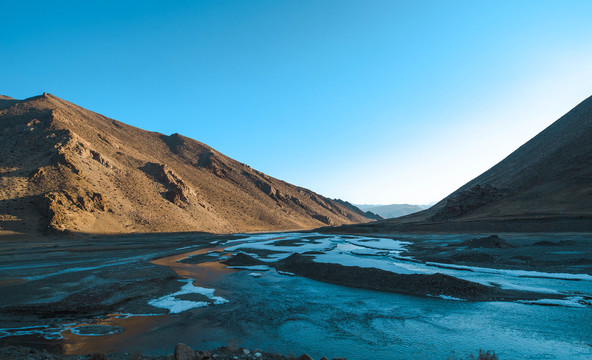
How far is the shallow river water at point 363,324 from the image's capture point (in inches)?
324

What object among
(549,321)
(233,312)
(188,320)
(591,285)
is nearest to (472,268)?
(591,285)

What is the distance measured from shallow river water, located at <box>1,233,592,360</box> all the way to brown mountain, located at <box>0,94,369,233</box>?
44.7 meters

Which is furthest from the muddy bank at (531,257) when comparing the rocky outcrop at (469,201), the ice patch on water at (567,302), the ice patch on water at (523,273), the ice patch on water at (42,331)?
the rocky outcrop at (469,201)

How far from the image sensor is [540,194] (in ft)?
176

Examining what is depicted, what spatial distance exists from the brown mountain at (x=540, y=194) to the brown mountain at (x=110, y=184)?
43.9m

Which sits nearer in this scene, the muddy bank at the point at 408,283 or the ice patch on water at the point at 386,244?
the muddy bank at the point at 408,283

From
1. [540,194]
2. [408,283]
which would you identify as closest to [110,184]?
[408,283]

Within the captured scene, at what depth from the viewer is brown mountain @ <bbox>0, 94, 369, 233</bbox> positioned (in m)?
47.0

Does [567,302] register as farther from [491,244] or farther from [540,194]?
[540,194]

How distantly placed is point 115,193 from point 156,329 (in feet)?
196

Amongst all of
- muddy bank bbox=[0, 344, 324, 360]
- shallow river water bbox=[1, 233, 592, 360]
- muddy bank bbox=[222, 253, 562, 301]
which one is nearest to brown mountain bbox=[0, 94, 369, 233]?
muddy bank bbox=[222, 253, 562, 301]

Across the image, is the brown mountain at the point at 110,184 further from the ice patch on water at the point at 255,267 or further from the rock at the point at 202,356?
the rock at the point at 202,356

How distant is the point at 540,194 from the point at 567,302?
5488 cm

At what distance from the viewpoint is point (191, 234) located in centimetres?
6100
